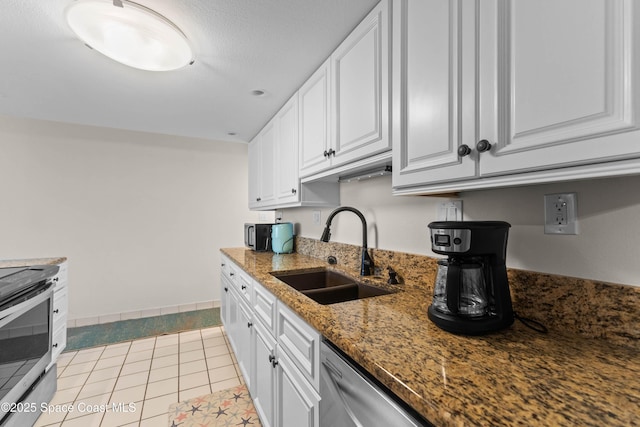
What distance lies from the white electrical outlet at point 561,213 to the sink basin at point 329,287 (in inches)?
26.8

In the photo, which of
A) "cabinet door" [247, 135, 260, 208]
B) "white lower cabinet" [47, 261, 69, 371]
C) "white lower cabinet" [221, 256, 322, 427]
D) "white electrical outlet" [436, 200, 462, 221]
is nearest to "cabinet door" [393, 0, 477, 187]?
"white electrical outlet" [436, 200, 462, 221]

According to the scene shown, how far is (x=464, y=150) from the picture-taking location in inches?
31.3

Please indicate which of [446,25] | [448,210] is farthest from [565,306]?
[446,25]

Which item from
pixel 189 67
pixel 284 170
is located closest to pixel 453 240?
pixel 284 170

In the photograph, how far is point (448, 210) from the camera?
1189 millimetres

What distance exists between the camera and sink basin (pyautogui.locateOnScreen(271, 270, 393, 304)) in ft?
4.62

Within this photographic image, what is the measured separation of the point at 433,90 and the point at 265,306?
1244 millimetres

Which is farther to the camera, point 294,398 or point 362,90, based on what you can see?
point 362,90

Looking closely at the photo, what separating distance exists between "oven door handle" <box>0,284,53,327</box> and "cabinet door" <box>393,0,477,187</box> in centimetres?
177

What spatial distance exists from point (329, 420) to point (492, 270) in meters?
0.68

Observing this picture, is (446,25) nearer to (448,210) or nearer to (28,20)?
(448,210)

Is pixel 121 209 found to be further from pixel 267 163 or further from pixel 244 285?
pixel 244 285

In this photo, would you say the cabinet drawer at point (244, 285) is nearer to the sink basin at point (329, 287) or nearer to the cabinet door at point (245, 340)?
the cabinet door at point (245, 340)

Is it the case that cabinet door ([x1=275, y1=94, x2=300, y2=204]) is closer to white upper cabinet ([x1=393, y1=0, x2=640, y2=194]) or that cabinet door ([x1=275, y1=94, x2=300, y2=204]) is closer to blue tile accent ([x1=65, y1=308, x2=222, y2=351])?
white upper cabinet ([x1=393, y1=0, x2=640, y2=194])
